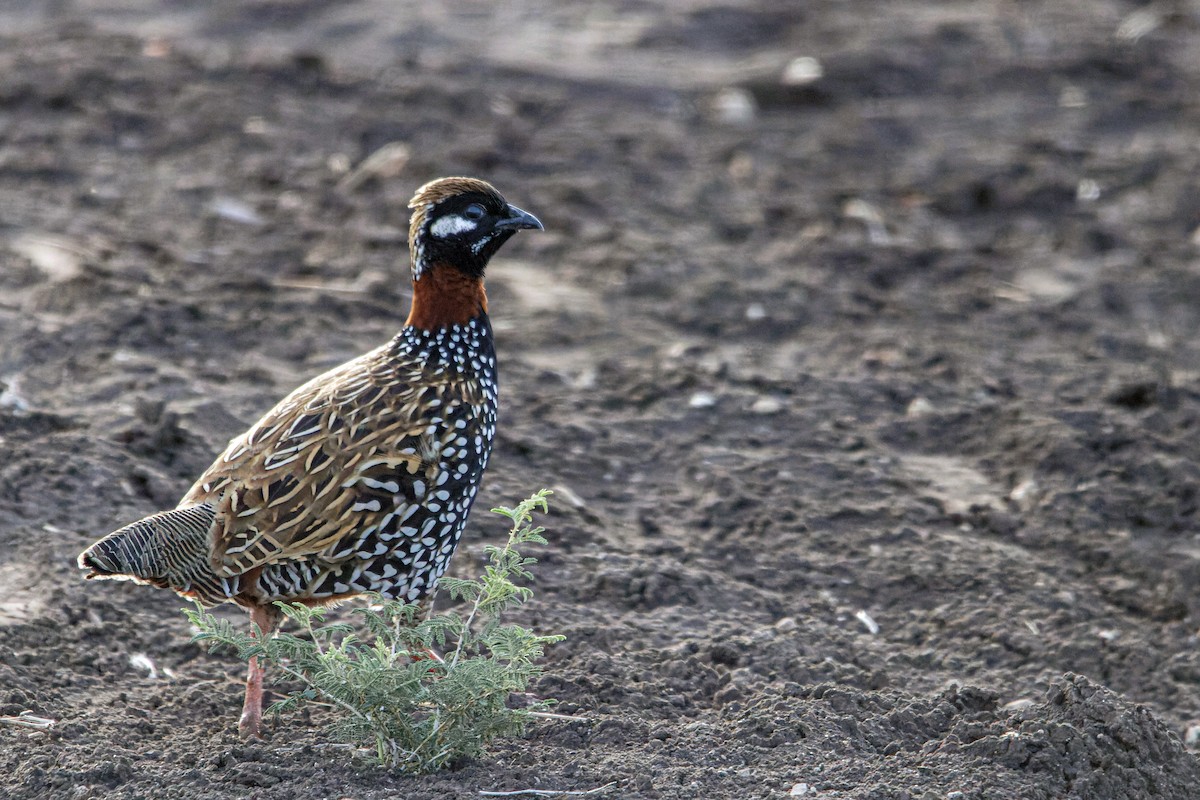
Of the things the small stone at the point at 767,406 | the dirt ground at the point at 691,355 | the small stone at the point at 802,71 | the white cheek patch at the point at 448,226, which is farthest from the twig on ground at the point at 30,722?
the small stone at the point at 802,71

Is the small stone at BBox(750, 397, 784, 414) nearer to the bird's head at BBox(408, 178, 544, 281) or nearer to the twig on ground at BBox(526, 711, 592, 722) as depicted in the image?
the bird's head at BBox(408, 178, 544, 281)

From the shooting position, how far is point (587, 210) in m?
8.88

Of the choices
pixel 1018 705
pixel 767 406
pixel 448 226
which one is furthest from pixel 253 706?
pixel 767 406

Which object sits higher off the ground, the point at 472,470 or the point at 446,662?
the point at 472,470

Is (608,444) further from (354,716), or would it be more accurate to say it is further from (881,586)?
(354,716)

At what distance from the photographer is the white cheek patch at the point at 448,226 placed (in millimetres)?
4922

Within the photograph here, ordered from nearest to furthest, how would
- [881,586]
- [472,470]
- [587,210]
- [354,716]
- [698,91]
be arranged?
[354,716] → [472,470] → [881,586] → [587,210] → [698,91]

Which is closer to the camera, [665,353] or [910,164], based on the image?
[665,353]

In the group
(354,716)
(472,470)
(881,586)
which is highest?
(472,470)

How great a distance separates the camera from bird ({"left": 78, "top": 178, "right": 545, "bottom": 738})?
4.49 meters

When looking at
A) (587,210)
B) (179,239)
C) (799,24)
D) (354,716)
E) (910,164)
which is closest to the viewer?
(354,716)

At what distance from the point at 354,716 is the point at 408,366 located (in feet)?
3.94

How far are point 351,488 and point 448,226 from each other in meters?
0.95

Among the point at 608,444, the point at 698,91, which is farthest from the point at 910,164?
the point at 608,444
